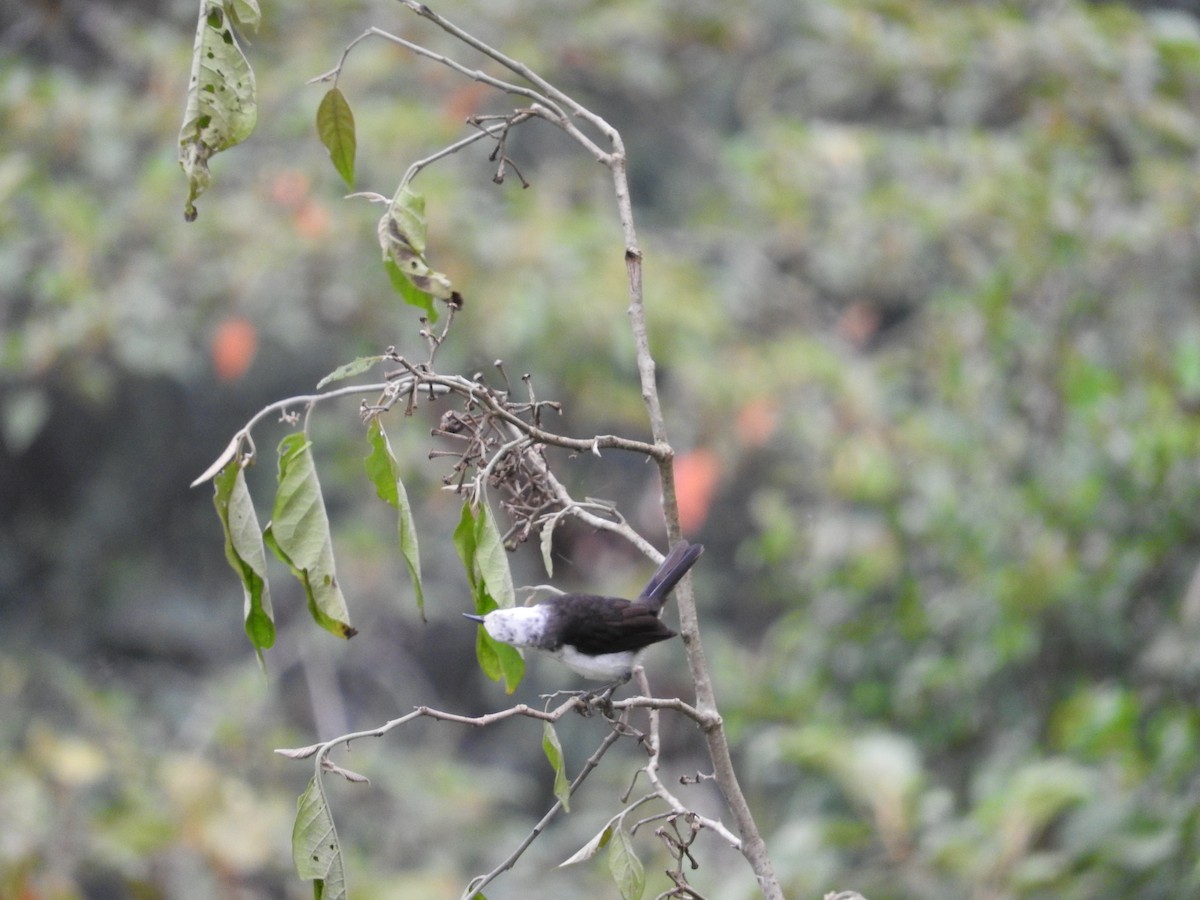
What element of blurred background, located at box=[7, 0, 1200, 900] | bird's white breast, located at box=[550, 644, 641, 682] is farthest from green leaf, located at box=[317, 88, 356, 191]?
blurred background, located at box=[7, 0, 1200, 900]

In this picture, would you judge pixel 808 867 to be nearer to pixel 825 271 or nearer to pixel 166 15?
pixel 825 271

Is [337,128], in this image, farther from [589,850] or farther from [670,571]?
[589,850]

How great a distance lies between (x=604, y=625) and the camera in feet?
7.19

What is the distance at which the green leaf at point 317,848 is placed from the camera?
144 centimetres

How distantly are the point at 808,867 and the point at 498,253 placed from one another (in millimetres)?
3632

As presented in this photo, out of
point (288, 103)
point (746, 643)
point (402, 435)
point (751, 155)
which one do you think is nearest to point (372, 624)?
point (402, 435)

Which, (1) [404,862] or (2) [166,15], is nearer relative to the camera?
(1) [404,862]

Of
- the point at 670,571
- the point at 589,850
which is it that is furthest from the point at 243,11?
the point at 589,850

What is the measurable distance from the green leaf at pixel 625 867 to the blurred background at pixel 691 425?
188 cm

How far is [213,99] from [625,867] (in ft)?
3.46

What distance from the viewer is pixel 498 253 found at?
628cm

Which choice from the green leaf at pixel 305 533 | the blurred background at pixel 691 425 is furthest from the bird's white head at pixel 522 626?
the blurred background at pixel 691 425

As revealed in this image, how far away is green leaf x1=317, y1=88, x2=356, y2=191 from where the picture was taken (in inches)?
68.4

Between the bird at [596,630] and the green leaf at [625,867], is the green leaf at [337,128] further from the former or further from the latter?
the green leaf at [625,867]
